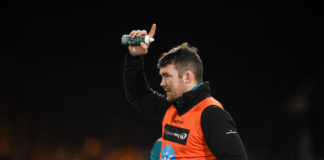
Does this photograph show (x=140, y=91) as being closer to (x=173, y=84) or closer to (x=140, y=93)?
(x=140, y=93)

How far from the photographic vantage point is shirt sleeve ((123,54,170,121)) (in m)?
1.97

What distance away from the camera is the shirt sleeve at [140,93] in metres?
1.97

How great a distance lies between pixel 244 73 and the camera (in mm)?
8461

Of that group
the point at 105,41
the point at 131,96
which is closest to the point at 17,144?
the point at 105,41

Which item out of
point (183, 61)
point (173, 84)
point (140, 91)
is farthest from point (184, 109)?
point (140, 91)

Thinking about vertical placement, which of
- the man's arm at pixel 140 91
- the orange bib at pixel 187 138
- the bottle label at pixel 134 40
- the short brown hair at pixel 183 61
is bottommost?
the orange bib at pixel 187 138

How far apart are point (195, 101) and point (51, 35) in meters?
5.97

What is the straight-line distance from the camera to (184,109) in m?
1.72

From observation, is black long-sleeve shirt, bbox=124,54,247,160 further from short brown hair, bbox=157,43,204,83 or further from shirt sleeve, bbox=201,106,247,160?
short brown hair, bbox=157,43,204,83

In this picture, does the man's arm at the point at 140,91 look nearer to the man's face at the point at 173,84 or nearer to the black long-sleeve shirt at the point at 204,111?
the black long-sleeve shirt at the point at 204,111

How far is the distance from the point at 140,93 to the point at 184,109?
0.42m

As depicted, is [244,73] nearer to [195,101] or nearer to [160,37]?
[160,37]

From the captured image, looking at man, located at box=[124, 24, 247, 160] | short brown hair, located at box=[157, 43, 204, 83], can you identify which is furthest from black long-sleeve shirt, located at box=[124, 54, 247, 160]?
short brown hair, located at box=[157, 43, 204, 83]

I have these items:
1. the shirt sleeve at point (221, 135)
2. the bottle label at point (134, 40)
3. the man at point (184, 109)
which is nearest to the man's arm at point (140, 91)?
the man at point (184, 109)
